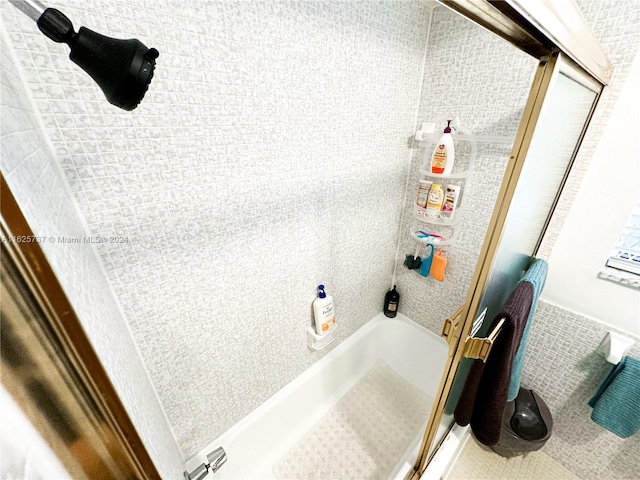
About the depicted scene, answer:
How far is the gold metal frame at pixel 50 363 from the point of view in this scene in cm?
17

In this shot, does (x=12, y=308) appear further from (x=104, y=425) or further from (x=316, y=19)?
(x=316, y=19)

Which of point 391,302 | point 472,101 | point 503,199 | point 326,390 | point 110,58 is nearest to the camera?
point 110,58

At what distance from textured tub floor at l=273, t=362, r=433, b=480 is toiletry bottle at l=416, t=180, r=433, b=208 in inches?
46.1

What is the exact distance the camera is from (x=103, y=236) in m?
0.62

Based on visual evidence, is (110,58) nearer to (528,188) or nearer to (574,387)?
(528,188)

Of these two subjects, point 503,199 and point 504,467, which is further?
point 504,467

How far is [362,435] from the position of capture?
1.38 meters

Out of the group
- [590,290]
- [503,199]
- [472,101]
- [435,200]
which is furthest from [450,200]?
[503,199]

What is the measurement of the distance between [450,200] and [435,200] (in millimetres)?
70

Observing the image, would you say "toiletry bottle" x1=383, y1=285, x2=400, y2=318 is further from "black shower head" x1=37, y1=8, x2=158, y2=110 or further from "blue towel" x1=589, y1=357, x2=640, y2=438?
"black shower head" x1=37, y1=8, x2=158, y2=110

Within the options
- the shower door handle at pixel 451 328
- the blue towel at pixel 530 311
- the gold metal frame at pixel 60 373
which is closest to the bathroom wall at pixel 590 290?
the blue towel at pixel 530 311

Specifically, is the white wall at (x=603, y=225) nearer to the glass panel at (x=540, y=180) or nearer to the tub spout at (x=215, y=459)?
the glass panel at (x=540, y=180)

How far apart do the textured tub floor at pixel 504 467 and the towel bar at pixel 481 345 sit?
1083 millimetres

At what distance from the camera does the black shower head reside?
0.98 ft
